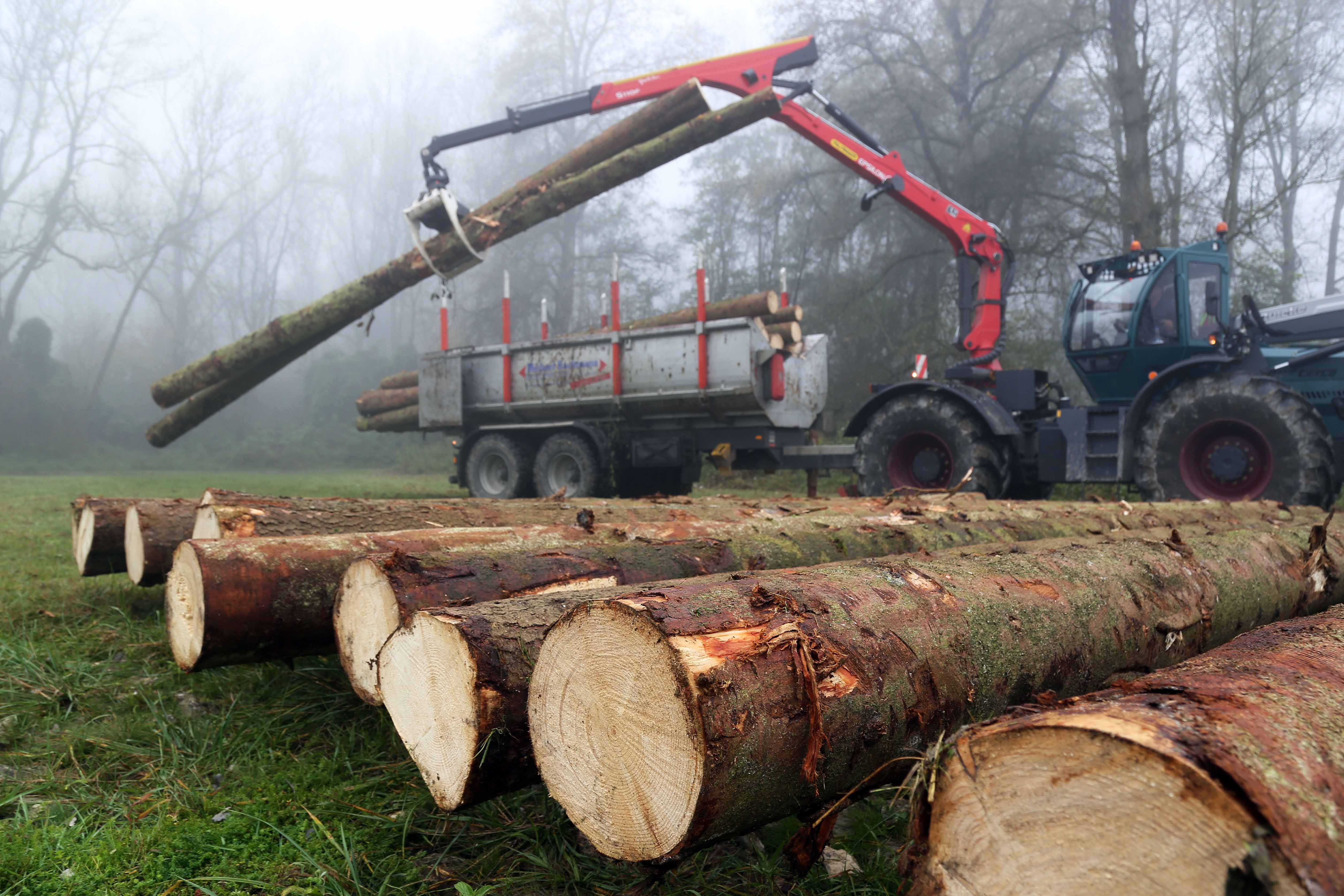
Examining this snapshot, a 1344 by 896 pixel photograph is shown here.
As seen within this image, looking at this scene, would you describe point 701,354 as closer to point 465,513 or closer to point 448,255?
point 448,255

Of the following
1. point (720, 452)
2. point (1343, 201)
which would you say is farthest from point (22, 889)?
→ point (1343, 201)

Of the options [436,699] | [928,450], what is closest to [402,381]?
[928,450]

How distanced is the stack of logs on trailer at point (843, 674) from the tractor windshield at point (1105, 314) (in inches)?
206

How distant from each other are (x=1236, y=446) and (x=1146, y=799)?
24.5 feet

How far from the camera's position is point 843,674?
1712 mm

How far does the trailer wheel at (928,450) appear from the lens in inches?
320

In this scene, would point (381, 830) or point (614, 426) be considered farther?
point (614, 426)

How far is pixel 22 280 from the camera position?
29094 mm

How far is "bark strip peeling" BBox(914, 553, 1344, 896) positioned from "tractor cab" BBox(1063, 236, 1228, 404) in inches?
312

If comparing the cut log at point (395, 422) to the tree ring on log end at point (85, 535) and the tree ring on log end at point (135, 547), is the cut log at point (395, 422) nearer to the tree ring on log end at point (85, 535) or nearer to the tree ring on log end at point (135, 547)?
the tree ring on log end at point (85, 535)

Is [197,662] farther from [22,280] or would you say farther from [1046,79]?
[22,280]

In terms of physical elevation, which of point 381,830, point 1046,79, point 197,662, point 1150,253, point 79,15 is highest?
point 79,15

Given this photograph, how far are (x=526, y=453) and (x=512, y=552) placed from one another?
8302mm

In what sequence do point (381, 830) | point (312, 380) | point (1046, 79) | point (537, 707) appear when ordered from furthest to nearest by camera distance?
point (312, 380), point (1046, 79), point (381, 830), point (537, 707)
